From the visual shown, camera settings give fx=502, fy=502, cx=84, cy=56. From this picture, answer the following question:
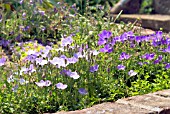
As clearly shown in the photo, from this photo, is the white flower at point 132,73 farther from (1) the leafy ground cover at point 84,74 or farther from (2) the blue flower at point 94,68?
(2) the blue flower at point 94,68

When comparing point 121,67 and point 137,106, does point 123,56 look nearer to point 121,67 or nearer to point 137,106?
point 121,67

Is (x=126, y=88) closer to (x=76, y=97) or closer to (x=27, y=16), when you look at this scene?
(x=76, y=97)

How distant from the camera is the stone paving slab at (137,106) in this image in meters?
3.21

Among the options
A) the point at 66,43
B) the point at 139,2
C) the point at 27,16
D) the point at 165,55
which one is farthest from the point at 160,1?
the point at 66,43

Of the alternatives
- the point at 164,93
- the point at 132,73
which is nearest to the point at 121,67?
the point at 132,73

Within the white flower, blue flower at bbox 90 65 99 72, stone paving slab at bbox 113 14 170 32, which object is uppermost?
blue flower at bbox 90 65 99 72

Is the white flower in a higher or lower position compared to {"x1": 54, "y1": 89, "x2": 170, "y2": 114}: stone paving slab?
higher

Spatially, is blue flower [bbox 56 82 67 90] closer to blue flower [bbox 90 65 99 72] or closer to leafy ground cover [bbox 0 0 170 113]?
leafy ground cover [bbox 0 0 170 113]

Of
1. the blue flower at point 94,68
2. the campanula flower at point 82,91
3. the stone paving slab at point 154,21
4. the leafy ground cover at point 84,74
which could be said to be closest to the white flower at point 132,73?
the leafy ground cover at point 84,74

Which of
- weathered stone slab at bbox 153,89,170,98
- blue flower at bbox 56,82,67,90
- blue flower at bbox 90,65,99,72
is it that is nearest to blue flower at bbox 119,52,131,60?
blue flower at bbox 90,65,99,72

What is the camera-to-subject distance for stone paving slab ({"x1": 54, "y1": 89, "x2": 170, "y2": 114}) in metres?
3.21

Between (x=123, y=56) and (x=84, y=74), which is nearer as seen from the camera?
(x=84, y=74)

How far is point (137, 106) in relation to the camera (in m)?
3.30

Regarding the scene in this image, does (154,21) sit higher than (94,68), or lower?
lower
